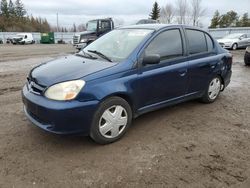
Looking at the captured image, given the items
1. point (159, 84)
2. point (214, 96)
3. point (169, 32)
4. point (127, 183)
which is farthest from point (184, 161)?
point (214, 96)

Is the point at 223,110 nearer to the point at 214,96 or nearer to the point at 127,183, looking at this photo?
the point at 214,96

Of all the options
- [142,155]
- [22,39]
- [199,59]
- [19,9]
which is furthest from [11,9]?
[142,155]

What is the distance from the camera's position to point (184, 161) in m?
3.49

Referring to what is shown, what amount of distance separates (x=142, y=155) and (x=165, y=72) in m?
1.53

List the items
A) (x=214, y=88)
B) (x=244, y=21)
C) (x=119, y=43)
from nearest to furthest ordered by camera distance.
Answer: (x=119, y=43), (x=214, y=88), (x=244, y=21)

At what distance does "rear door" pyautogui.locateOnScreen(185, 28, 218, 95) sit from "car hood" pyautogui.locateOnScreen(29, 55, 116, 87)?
1.80 metres

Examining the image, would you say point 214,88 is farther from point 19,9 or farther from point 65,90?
point 19,9

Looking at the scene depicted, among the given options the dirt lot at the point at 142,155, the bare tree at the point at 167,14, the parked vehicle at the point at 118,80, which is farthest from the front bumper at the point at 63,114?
the bare tree at the point at 167,14

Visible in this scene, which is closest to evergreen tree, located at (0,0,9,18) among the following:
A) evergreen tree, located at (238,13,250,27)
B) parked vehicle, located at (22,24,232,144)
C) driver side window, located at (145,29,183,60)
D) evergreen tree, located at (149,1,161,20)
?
evergreen tree, located at (149,1,161,20)

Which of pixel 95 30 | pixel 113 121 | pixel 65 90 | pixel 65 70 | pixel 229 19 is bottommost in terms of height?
pixel 113 121

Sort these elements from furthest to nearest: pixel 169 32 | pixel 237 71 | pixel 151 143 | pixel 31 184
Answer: pixel 237 71 → pixel 169 32 → pixel 151 143 → pixel 31 184

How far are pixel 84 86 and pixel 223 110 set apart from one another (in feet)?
10.6

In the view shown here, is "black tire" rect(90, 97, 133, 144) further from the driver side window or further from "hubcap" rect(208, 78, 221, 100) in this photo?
"hubcap" rect(208, 78, 221, 100)

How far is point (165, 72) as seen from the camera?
14.7ft
